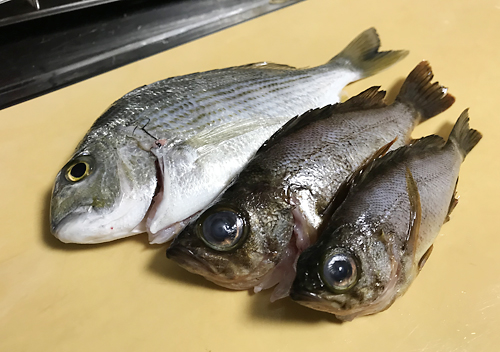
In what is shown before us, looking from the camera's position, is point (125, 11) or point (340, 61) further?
point (125, 11)

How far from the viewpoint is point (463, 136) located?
1606mm

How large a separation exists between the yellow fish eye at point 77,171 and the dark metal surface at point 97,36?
3.09 ft

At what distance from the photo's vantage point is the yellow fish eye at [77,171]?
1378 mm

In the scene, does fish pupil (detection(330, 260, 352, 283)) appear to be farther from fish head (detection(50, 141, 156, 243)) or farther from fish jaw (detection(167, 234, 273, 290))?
fish head (detection(50, 141, 156, 243))

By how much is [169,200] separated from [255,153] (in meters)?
0.42

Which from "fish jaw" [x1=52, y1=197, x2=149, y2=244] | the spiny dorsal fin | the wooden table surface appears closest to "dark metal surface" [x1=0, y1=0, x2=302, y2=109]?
the wooden table surface

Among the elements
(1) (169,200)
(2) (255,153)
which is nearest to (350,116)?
(2) (255,153)

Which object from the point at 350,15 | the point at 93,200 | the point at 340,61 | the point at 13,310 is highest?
the point at 350,15

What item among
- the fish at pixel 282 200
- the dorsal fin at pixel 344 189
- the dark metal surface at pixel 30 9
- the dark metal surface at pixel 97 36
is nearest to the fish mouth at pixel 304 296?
the fish at pixel 282 200

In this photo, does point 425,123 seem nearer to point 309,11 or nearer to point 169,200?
point 309,11

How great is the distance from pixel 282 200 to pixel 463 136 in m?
0.99

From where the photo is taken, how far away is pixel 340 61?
193 centimetres

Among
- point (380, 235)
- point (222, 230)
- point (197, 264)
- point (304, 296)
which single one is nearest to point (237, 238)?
point (222, 230)

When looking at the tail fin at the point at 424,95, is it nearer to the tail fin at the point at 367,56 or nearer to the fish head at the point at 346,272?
the tail fin at the point at 367,56
